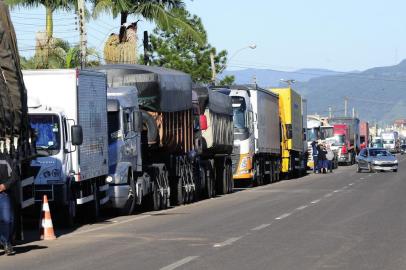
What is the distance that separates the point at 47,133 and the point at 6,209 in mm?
4979

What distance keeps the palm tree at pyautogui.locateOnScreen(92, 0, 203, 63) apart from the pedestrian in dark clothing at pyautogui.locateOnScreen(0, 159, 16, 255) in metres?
24.1

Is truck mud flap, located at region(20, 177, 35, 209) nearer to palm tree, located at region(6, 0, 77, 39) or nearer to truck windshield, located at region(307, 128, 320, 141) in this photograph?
palm tree, located at region(6, 0, 77, 39)

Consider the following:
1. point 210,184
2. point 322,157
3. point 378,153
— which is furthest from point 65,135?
point 322,157

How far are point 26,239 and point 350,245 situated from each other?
5919mm

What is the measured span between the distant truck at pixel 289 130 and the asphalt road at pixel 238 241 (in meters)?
23.7

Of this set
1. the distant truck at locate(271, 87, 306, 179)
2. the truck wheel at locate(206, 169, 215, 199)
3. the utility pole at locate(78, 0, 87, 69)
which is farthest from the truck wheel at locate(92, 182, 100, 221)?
the distant truck at locate(271, 87, 306, 179)

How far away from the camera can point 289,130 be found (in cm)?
4966

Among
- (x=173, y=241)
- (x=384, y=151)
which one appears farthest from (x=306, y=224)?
(x=384, y=151)

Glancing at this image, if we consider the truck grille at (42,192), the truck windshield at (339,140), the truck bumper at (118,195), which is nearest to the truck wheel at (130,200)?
the truck bumper at (118,195)

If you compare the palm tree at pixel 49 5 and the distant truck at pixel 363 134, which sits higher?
the palm tree at pixel 49 5

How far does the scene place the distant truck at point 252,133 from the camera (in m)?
40.0

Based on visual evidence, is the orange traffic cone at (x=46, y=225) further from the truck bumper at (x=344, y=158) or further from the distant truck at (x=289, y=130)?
the truck bumper at (x=344, y=158)

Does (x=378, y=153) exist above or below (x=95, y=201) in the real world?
above

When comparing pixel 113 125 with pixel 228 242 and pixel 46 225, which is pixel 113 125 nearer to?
pixel 46 225
